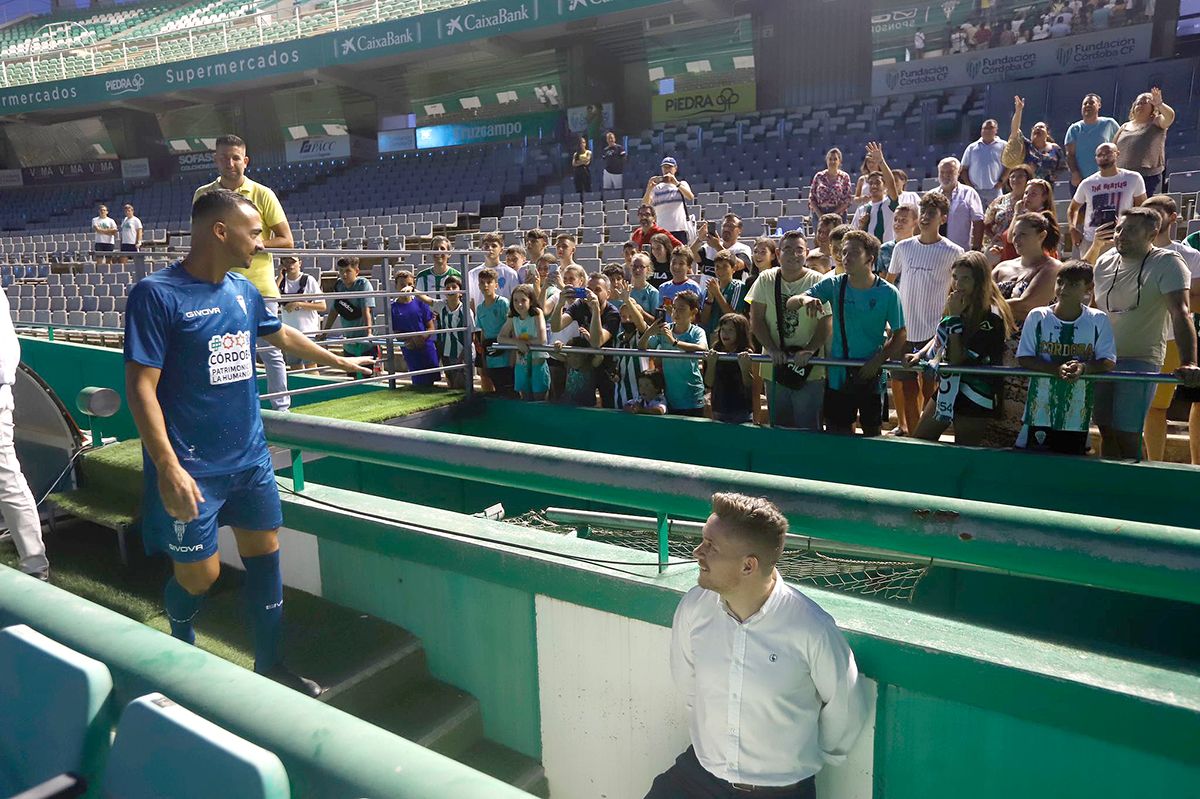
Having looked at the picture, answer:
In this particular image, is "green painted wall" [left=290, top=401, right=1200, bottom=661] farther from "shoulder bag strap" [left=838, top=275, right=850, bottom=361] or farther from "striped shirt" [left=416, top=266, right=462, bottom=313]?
"striped shirt" [left=416, top=266, right=462, bottom=313]

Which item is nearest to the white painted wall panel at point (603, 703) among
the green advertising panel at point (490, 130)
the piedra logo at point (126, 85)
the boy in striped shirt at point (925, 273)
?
the boy in striped shirt at point (925, 273)

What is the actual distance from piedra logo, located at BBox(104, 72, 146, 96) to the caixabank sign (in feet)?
71.1

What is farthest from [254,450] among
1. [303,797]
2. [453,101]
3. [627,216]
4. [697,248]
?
[453,101]

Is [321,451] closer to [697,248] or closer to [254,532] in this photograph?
[254,532]

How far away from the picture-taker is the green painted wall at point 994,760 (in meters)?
1.64

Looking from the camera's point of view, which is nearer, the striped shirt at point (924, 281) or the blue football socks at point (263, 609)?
the blue football socks at point (263, 609)

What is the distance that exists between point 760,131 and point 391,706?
59.2 feet

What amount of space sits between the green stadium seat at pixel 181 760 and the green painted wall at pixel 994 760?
1.40m

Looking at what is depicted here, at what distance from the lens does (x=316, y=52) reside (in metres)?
22.3

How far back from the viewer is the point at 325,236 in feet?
60.6

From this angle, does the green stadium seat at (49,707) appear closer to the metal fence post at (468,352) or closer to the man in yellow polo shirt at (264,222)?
the man in yellow polo shirt at (264,222)

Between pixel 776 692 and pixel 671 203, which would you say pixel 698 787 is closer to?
pixel 776 692

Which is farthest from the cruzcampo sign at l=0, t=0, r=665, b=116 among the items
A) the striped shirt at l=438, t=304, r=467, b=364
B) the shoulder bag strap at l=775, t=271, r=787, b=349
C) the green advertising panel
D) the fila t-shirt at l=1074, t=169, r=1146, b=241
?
the shoulder bag strap at l=775, t=271, r=787, b=349

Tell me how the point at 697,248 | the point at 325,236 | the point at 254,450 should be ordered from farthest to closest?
the point at 325,236, the point at 697,248, the point at 254,450
